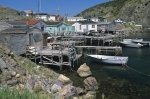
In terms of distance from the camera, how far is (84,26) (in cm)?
9456

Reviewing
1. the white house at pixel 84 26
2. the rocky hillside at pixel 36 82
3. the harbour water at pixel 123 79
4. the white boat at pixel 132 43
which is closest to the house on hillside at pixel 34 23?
the harbour water at pixel 123 79

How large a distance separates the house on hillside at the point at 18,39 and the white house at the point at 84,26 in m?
39.9

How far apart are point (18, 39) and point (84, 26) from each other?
50074 mm

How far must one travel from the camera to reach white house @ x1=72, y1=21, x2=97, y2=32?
93162 mm

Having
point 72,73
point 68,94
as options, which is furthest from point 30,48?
point 68,94

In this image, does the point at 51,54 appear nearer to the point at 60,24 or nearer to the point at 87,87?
the point at 87,87

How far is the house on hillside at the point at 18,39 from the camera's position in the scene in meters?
43.8

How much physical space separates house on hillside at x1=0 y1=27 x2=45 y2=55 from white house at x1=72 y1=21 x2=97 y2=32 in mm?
39872

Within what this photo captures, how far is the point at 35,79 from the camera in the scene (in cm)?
2955

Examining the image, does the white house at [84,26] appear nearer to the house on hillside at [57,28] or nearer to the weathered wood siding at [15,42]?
the house on hillside at [57,28]

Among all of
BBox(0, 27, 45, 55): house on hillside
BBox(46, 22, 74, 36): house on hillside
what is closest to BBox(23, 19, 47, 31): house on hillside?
BBox(46, 22, 74, 36): house on hillside

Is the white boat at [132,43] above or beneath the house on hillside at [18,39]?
beneath

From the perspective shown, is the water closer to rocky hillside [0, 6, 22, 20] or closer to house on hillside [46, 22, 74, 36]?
house on hillside [46, 22, 74, 36]

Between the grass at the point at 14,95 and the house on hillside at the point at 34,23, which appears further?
the house on hillside at the point at 34,23
